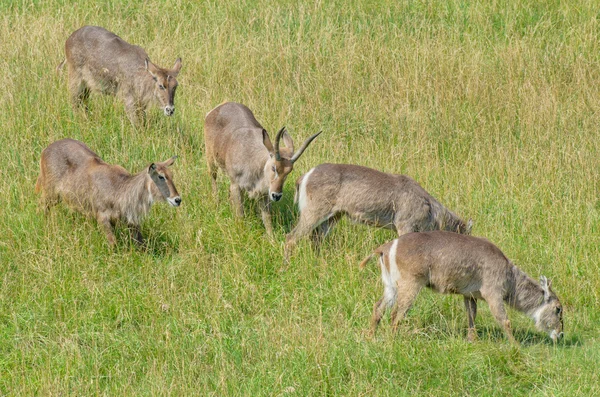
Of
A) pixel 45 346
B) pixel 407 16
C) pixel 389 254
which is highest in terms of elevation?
pixel 407 16

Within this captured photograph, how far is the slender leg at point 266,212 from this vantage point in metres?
8.30

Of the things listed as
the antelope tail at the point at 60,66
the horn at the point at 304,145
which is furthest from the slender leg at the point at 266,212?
the antelope tail at the point at 60,66

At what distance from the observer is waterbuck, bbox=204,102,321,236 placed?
828cm

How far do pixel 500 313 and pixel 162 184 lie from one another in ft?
9.67

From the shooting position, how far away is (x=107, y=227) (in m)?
7.79

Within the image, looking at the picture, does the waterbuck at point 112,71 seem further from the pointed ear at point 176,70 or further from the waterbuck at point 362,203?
the waterbuck at point 362,203

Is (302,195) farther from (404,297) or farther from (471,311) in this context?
(471,311)

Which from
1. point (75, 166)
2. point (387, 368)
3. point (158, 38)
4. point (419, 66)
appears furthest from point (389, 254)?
point (158, 38)

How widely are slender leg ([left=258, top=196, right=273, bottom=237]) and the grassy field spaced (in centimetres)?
11

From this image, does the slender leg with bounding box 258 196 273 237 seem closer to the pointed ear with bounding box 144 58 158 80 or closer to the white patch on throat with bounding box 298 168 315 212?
the white patch on throat with bounding box 298 168 315 212

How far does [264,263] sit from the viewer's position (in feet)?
25.3

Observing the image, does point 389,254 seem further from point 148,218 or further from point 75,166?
point 75,166

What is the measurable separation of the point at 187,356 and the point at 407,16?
23.5ft

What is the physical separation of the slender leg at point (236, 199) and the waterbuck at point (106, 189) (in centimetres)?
83
